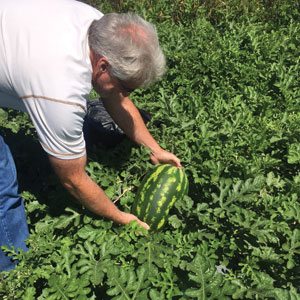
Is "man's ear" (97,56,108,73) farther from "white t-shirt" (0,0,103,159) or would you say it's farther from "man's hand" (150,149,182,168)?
"man's hand" (150,149,182,168)

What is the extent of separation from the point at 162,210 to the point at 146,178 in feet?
1.08

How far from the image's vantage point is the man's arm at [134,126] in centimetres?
384

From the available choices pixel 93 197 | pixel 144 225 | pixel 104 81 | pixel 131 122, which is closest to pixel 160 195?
pixel 144 225

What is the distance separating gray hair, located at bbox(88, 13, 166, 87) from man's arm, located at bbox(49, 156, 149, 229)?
0.61 m

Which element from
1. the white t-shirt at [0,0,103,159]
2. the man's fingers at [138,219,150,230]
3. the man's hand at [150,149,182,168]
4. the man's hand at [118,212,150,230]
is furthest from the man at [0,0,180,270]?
the man's hand at [150,149,182,168]

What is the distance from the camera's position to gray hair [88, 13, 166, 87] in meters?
2.77

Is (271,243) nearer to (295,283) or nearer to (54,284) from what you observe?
(295,283)

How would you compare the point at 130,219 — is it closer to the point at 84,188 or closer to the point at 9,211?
the point at 84,188

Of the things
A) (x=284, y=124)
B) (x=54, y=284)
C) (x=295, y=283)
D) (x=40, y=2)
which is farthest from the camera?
(x=284, y=124)

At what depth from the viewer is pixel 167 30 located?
6.29 metres

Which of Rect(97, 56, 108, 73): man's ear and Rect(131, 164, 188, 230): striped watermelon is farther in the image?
Rect(131, 164, 188, 230): striped watermelon

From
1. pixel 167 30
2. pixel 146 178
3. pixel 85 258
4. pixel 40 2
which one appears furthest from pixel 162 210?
pixel 167 30

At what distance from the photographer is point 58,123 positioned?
2.71 meters

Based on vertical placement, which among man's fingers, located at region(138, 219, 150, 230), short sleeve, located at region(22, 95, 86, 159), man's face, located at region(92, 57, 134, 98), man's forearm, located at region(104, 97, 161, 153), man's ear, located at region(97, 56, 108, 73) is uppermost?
man's ear, located at region(97, 56, 108, 73)
